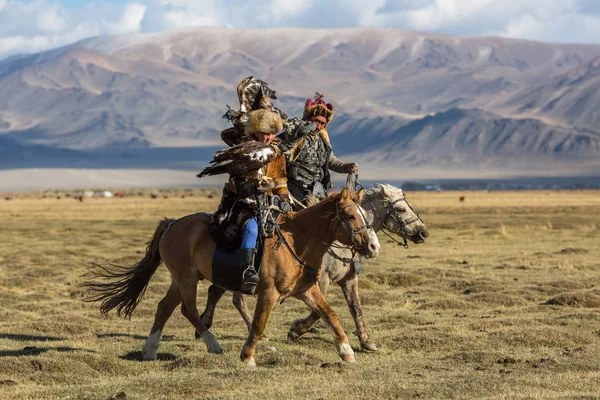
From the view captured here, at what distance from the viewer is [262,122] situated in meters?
10.8

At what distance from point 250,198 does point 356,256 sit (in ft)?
7.24

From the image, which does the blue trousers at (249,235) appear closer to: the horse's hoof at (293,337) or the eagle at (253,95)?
the eagle at (253,95)

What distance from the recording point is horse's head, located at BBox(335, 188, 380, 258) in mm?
10211

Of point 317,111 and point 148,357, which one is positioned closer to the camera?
point 148,357

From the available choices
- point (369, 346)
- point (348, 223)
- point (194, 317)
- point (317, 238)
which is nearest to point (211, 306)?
point (194, 317)

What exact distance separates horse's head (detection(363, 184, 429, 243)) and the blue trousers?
2.57m

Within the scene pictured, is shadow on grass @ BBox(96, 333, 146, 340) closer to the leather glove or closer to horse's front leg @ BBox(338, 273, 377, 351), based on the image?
horse's front leg @ BBox(338, 273, 377, 351)

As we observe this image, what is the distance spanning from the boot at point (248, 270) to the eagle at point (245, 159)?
0.81 metres

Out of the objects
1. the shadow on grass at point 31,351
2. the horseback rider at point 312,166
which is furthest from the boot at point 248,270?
the shadow on grass at point 31,351

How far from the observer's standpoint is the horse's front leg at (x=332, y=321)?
10305 mm

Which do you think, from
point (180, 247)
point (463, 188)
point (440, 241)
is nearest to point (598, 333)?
point (180, 247)

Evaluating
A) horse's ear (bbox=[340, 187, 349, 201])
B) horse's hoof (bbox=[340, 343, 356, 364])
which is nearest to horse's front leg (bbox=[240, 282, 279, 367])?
horse's hoof (bbox=[340, 343, 356, 364])

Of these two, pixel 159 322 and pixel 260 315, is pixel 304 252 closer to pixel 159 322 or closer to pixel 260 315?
pixel 260 315

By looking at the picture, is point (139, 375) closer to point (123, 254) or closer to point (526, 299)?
point (526, 299)
